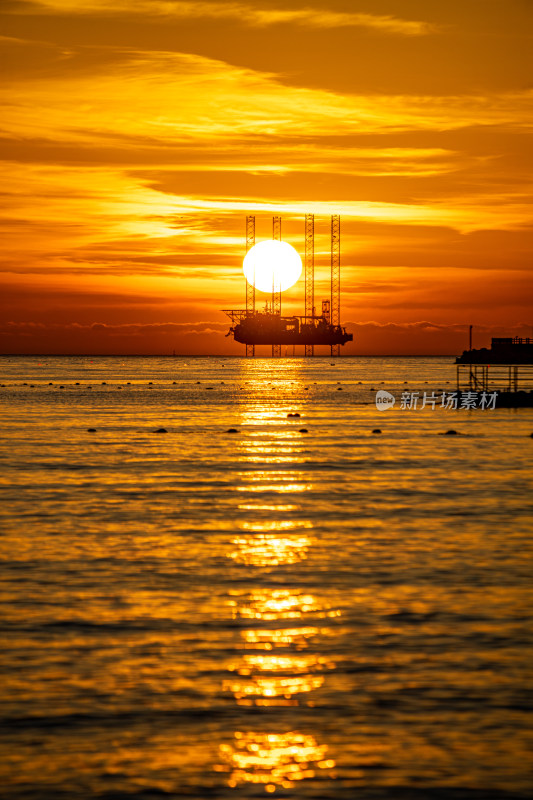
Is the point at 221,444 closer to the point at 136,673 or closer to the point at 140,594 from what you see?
the point at 140,594

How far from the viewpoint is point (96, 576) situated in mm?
19703

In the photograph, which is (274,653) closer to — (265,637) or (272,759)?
(265,637)

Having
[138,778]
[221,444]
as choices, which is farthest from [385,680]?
[221,444]

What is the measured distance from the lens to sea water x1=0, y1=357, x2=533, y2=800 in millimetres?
10445

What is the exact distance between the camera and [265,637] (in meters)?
15.4

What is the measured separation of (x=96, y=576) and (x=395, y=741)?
9.75m

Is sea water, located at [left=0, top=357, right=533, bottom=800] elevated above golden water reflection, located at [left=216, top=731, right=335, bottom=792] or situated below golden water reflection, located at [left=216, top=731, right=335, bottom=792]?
above

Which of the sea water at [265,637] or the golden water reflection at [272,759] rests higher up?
the sea water at [265,637]

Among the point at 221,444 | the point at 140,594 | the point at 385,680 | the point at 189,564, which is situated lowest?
the point at 385,680

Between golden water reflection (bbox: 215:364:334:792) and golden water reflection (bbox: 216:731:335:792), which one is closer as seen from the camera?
golden water reflection (bbox: 216:731:335:792)

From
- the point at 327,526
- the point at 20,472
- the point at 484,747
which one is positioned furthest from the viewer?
the point at 20,472

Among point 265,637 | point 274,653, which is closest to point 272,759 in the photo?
point 274,653

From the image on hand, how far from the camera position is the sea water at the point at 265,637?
10445mm

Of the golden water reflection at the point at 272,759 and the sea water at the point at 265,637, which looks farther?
the sea water at the point at 265,637
